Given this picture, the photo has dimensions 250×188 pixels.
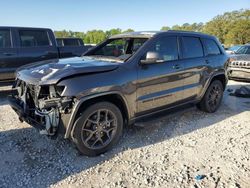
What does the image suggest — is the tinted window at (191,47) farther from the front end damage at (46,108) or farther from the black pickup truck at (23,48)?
the black pickup truck at (23,48)

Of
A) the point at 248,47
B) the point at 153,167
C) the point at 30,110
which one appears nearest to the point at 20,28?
the point at 30,110

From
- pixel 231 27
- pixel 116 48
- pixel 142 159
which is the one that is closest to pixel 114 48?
pixel 116 48

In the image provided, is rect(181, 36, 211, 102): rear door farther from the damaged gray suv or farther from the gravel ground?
the gravel ground

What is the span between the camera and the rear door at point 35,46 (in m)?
6.94

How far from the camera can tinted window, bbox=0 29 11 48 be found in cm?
670

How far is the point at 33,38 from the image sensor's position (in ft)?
23.8

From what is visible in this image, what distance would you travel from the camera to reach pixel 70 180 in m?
3.13

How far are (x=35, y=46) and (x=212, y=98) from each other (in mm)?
5053

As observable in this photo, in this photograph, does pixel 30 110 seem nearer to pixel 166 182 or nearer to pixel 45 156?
pixel 45 156

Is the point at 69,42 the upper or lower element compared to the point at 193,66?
upper

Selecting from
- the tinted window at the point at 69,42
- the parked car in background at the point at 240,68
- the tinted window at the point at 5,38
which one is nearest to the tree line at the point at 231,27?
the tinted window at the point at 69,42

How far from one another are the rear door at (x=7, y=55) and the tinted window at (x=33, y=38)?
0.31 meters

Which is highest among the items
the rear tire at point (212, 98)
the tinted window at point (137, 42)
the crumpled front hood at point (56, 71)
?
the tinted window at point (137, 42)

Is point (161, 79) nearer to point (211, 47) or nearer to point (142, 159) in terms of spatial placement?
point (142, 159)
